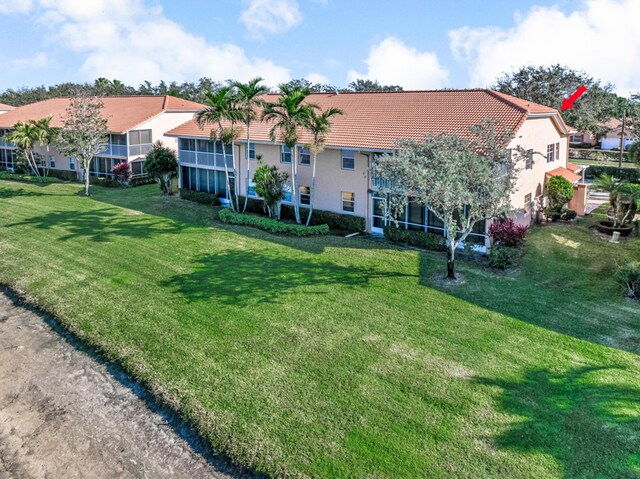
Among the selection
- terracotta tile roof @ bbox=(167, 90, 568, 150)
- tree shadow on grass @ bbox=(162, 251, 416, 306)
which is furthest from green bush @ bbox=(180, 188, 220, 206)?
tree shadow on grass @ bbox=(162, 251, 416, 306)

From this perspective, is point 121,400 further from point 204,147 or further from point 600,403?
point 204,147

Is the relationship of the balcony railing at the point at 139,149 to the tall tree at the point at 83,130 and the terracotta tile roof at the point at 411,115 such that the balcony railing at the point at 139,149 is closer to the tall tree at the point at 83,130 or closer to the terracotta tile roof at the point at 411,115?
the tall tree at the point at 83,130

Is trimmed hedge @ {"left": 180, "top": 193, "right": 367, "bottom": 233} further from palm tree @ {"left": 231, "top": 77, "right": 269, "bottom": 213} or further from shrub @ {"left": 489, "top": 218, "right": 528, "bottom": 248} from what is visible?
shrub @ {"left": 489, "top": 218, "right": 528, "bottom": 248}

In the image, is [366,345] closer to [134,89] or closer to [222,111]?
[222,111]

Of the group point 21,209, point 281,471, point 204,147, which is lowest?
point 281,471

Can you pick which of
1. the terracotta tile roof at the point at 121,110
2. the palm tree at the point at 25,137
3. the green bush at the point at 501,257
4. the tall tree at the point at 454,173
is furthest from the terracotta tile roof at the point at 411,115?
the palm tree at the point at 25,137

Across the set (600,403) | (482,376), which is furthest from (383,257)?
(600,403)
